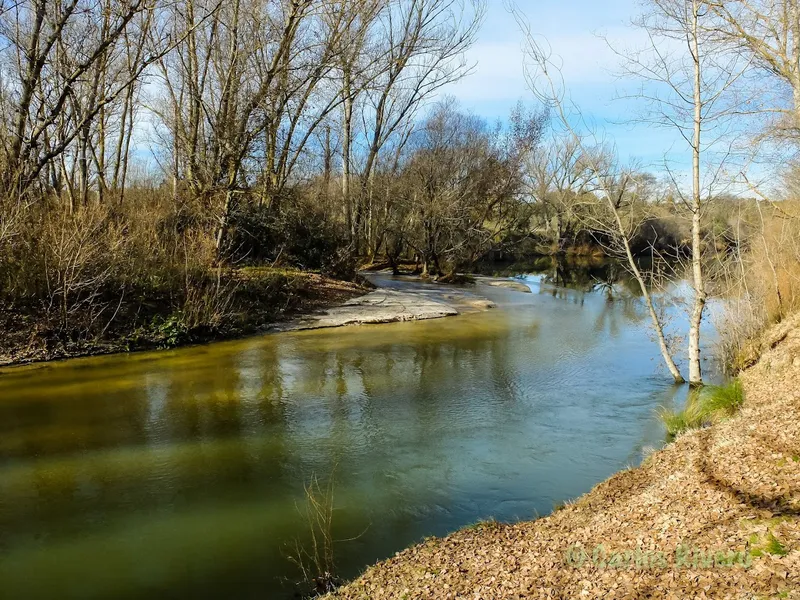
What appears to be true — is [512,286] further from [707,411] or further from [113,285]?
[707,411]

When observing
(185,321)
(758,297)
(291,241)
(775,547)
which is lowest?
(775,547)

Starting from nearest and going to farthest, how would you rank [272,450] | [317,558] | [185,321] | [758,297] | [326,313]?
[317,558] → [272,450] → [758,297] → [185,321] → [326,313]

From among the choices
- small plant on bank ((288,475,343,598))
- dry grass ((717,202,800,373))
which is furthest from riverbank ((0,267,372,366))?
dry grass ((717,202,800,373))

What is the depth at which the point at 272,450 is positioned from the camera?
21.6ft

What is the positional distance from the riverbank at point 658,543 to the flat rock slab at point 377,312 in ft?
33.9

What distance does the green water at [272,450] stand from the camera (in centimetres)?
446

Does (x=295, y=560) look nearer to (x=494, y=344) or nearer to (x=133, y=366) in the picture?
(x=133, y=366)

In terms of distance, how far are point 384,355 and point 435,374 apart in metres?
1.70

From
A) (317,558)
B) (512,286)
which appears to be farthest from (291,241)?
(317,558)

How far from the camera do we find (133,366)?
33.7 ft

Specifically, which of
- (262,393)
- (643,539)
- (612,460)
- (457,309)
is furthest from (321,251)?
(643,539)

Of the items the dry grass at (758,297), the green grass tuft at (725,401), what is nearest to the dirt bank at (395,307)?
the dry grass at (758,297)

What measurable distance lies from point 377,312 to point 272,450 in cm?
957

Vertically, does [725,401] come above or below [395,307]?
below
